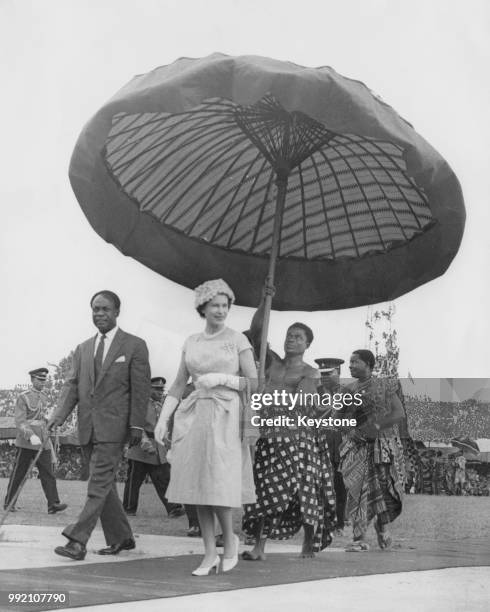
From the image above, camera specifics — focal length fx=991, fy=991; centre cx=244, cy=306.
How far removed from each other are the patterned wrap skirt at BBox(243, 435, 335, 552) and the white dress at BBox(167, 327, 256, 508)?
2.99 ft

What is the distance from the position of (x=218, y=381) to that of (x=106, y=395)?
94 centimetres

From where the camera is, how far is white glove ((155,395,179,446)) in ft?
17.9

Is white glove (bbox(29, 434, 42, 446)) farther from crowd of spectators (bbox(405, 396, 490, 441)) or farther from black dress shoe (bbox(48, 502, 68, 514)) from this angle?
crowd of spectators (bbox(405, 396, 490, 441))

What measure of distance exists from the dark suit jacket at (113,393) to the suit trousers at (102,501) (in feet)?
0.28

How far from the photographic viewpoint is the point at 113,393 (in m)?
5.98

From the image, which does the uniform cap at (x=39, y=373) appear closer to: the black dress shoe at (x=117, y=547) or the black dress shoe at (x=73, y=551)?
the black dress shoe at (x=117, y=547)

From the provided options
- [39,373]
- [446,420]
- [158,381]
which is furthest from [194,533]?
[446,420]

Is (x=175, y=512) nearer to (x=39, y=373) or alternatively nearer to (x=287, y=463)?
(x=39, y=373)

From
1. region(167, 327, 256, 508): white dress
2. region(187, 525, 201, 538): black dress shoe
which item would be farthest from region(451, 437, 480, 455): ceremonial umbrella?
region(167, 327, 256, 508): white dress

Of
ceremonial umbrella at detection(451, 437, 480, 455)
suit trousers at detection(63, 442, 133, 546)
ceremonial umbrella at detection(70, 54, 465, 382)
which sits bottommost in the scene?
suit trousers at detection(63, 442, 133, 546)

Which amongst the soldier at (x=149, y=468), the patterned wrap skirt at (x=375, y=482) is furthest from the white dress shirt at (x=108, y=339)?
the soldier at (x=149, y=468)

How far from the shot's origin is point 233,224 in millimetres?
7223

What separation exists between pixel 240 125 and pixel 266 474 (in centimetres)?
226

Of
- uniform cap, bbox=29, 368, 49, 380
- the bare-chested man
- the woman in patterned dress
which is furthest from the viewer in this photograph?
uniform cap, bbox=29, 368, 49, 380
